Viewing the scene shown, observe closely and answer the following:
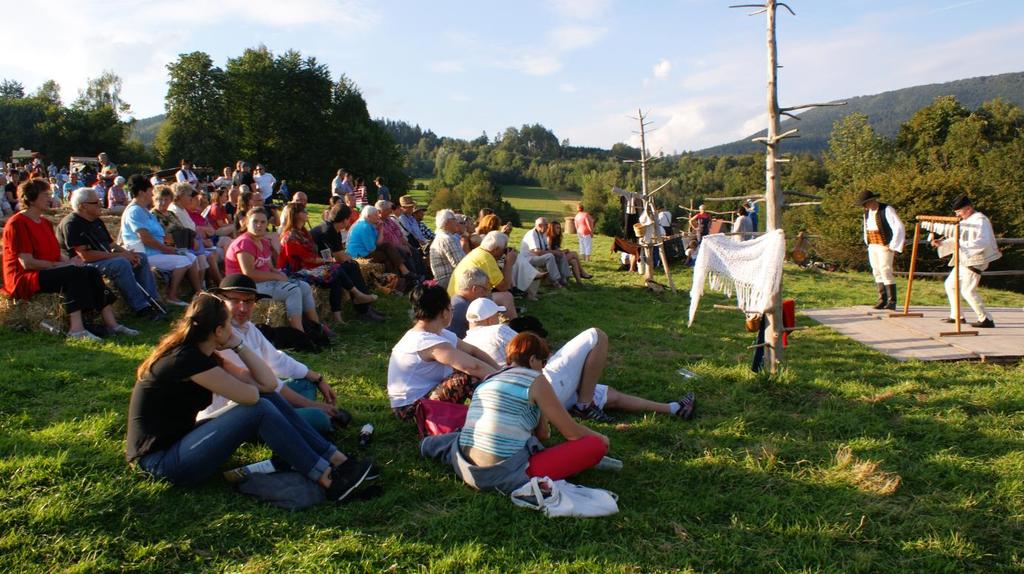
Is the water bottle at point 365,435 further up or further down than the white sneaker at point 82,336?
further down

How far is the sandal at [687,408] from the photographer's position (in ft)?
17.6

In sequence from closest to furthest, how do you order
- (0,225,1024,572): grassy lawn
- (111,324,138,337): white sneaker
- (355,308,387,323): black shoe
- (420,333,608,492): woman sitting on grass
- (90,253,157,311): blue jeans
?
(0,225,1024,572): grassy lawn
(420,333,608,492): woman sitting on grass
(111,324,138,337): white sneaker
(90,253,157,311): blue jeans
(355,308,387,323): black shoe

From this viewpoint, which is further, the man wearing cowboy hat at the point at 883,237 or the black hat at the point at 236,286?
the man wearing cowboy hat at the point at 883,237

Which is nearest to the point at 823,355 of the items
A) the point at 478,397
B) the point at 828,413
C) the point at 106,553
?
the point at 828,413

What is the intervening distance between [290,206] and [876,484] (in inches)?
264

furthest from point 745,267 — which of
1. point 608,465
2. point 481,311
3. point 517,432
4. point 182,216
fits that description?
point 182,216

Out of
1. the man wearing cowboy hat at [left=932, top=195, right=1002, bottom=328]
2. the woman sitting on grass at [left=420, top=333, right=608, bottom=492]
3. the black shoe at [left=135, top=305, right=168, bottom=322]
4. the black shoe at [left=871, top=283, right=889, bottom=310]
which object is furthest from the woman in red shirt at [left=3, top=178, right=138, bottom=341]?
the black shoe at [left=871, top=283, right=889, bottom=310]

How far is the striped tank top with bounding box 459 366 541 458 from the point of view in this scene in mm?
3783

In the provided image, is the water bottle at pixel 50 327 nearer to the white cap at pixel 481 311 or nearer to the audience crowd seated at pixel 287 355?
the audience crowd seated at pixel 287 355

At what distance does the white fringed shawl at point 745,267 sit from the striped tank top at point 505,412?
3613 millimetres

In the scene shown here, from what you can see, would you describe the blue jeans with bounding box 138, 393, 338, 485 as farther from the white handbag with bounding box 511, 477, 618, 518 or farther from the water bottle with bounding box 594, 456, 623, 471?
the water bottle with bounding box 594, 456, 623, 471

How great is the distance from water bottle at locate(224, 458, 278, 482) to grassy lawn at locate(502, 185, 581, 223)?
177 ft

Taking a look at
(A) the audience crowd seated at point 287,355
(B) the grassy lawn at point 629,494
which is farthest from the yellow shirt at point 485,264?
(B) the grassy lawn at point 629,494

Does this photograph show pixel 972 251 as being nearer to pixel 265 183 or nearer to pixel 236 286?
pixel 236 286
